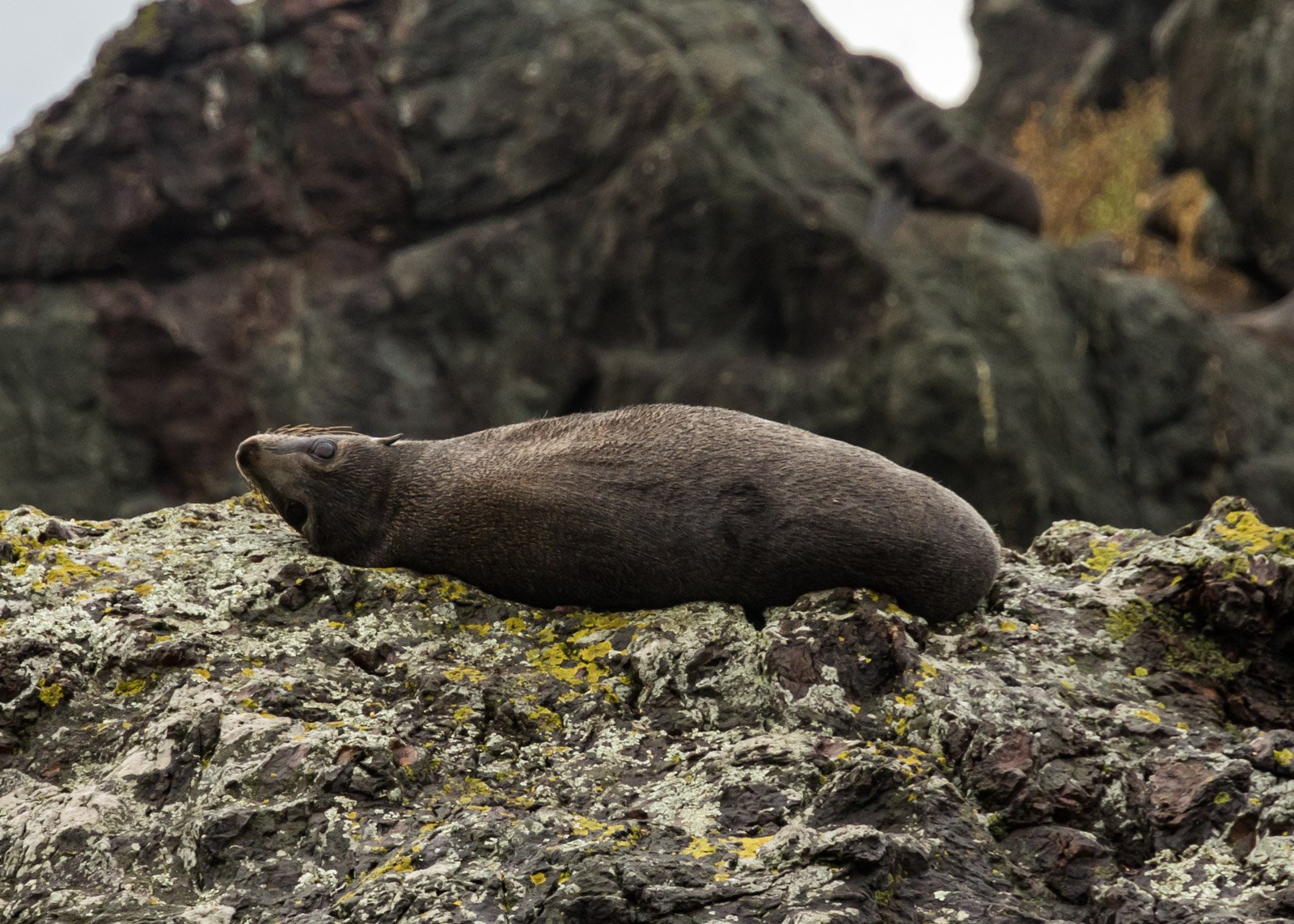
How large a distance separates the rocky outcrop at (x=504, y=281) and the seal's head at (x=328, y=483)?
24.6 ft

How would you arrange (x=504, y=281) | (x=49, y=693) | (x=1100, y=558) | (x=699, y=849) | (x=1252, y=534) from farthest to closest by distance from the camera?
(x=504, y=281) < (x=1100, y=558) < (x=1252, y=534) < (x=49, y=693) < (x=699, y=849)

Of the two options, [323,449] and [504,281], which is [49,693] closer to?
[323,449]

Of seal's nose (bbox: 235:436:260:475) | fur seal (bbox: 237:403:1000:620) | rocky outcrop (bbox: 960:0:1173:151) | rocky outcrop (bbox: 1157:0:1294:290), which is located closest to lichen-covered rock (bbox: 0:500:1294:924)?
fur seal (bbox: 237:403:1000:620)

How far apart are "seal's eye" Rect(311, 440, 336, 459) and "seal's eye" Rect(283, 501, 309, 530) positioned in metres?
0.27

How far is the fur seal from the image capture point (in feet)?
19.6

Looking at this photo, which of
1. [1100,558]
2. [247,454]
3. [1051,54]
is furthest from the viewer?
[1051,54]

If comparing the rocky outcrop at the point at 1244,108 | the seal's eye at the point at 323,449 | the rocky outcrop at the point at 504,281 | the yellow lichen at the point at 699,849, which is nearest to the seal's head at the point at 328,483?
the seal's eye at the point at 323,449

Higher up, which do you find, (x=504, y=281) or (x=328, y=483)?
(x=504, y=281)

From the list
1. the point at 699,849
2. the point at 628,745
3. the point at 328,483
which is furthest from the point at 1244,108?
the point at 699,849

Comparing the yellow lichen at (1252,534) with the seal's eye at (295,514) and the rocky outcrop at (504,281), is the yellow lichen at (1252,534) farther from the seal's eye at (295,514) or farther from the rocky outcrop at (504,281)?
the rocky outcrop at (504,281)

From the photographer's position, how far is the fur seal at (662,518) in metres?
5.96

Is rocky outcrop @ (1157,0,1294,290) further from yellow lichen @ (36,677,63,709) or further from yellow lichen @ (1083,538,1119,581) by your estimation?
yellow lichen @ (36,677,63,709)

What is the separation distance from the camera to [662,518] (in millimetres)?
6113

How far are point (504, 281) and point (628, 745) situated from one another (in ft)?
34.8
